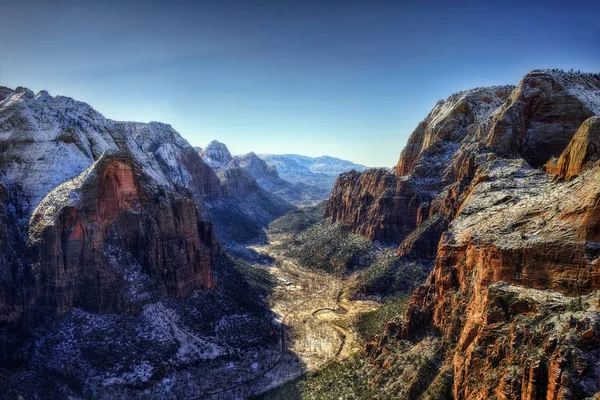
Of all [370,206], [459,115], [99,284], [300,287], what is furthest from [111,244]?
[459,115]

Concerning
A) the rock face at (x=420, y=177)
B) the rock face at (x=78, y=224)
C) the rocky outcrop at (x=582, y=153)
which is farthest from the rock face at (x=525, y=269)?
the rock face at (x=78, y=224)

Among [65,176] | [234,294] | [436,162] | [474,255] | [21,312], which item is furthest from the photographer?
[436,162]

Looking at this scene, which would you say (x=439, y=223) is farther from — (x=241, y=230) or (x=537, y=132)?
(x=241, y=230)

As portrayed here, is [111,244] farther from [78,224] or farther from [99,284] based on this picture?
[99,284]

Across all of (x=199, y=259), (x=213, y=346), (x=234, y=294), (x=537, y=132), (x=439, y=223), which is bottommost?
(x=213, y=346)

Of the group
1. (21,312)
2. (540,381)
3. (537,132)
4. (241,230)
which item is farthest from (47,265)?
(241,230)

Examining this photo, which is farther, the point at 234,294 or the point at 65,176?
the point at 234,294

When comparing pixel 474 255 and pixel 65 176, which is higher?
pixel 65 176

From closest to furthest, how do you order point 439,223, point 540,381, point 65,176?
point 540,381
point 65,176
point 439,223

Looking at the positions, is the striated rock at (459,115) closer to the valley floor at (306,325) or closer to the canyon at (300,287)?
the canyon at (300,287)
